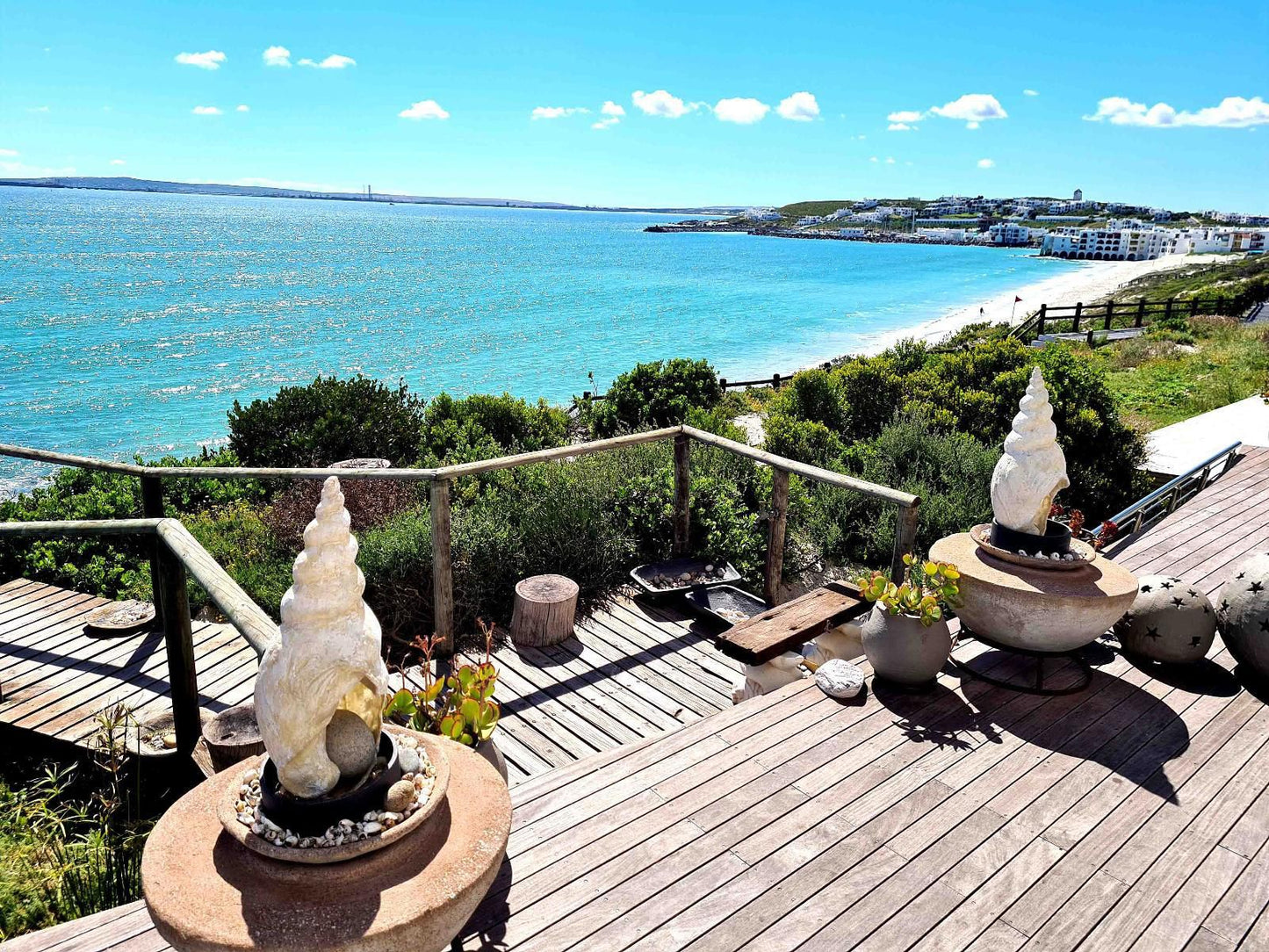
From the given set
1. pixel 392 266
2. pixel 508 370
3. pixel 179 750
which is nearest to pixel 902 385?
pixel 179 750

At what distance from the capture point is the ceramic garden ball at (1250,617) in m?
4.55

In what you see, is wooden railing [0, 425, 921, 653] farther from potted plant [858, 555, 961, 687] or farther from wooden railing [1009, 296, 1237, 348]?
wooden railing [1009, 296, 1237, 348]

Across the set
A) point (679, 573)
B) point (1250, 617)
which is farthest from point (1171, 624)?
point (679, 573)

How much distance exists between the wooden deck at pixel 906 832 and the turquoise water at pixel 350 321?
2001 cm

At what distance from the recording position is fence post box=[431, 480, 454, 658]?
5.14 metres

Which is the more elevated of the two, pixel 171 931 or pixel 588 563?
pixel 171 931

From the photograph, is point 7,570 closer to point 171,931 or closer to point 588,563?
point 588,563

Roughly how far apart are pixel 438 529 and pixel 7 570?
5.67 m

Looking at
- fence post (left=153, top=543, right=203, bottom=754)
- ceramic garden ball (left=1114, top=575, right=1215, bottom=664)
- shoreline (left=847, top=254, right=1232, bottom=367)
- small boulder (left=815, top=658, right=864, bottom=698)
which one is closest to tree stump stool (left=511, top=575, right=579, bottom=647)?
small boulder (left=815, top=658, right=864, bottom=698)

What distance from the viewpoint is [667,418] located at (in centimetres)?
1432

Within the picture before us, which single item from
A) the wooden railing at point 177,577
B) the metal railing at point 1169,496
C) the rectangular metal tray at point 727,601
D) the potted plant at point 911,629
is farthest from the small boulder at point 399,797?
the metal railing at point 1169,496

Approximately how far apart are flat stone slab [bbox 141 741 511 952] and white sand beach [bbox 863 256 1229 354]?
3181 cm

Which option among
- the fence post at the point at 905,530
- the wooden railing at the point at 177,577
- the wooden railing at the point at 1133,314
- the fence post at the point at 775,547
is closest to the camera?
the wooden railing at the point at 177,577

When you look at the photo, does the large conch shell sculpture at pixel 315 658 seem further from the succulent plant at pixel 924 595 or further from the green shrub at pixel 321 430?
the green shrub at pixel 321 430
